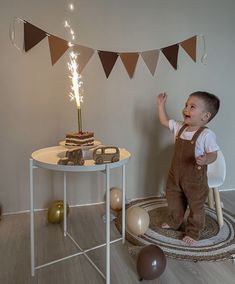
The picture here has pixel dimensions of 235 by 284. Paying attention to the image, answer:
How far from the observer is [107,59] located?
7.31 ft

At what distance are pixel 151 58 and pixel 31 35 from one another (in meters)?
0.93

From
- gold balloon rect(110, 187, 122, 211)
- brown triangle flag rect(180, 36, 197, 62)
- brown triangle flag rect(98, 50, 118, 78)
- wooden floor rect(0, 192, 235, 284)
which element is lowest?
wooden floor rect(0, 192, 235, 284)

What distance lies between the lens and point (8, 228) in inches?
77.7

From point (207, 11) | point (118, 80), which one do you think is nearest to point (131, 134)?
point (118, 80)

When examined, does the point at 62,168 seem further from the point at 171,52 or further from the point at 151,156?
the point at 171,52

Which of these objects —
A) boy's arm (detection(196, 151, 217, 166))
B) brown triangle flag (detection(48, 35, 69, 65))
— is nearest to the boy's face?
boy's arm (detection(196, 151, 217, 166))

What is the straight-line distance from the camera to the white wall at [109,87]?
6.88ft

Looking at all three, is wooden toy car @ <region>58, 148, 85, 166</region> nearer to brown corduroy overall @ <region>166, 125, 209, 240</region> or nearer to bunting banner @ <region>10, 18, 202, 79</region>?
brown corduroy overall @ <region>166, 125, 209, 240</region>

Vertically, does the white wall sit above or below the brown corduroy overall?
above

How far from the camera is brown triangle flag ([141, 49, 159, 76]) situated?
7.61 ft

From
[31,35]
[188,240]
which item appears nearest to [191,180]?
[188,240]

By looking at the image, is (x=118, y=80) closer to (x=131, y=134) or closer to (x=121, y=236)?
(x=131, y=134)

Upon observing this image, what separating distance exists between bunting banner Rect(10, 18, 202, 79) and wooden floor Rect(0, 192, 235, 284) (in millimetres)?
1187

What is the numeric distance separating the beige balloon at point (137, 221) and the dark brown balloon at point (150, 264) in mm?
322
